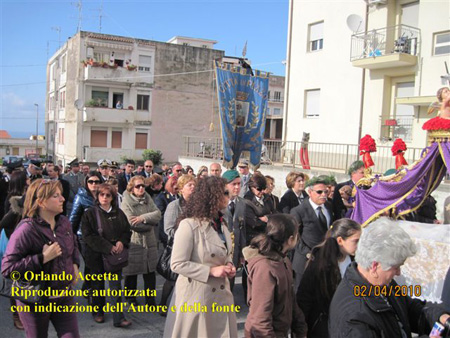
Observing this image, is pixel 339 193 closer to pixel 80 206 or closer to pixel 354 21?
pixel 80 206

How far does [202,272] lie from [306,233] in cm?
227

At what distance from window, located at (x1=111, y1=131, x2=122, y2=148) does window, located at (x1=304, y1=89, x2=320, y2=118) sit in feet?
62.4

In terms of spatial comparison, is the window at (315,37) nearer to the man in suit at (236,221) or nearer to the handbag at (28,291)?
the man in suit at (236,221)

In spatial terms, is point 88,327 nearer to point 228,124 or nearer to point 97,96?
point 228,124

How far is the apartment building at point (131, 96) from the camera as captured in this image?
108 feet

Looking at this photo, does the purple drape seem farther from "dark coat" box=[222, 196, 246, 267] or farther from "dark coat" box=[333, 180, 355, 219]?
"dark coat" box=[222, 196, 246, 267]

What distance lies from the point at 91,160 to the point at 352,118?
71.5 feet

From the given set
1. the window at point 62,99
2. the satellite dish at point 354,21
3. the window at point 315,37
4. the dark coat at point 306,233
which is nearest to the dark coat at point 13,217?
the dark coat at point 306,233

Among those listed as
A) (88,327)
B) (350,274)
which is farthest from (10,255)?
(350,274)

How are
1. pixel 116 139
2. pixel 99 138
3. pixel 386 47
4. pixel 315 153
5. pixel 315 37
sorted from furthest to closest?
pixel 116 139, pixel 99 138, pixel 315 37, pixel 386 47, pixel 315 153

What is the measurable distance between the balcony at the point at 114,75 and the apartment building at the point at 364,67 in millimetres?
16650

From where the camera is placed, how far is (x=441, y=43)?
15062mm

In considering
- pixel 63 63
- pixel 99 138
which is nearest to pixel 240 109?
pixel 99 138

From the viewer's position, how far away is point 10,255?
3.36 metres
